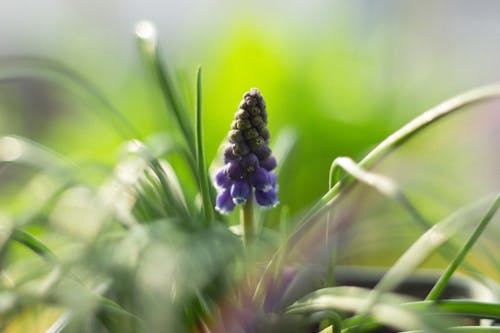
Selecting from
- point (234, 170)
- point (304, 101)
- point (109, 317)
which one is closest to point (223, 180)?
point (234, 170)

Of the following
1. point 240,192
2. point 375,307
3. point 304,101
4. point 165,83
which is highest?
point 304,101

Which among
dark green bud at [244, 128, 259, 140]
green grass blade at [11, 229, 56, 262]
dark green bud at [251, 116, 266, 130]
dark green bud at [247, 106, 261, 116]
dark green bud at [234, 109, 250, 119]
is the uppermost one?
dark green bud at [247, 106, 261, 116]

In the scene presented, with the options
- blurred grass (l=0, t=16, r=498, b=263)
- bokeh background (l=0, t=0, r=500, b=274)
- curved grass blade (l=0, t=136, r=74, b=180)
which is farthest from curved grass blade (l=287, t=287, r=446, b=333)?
blurred grass (l=0, t=16, r=498, b=263)

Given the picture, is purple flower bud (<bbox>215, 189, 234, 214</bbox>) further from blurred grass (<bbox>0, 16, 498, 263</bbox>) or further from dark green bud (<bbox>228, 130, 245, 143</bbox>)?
blurred grass (<bbox>0, 16, 498, 263</bbox>)

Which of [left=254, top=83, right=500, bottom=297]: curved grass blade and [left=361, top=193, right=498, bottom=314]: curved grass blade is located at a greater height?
[left=254, top=83, right=500, bottom=297]: curved grass blade

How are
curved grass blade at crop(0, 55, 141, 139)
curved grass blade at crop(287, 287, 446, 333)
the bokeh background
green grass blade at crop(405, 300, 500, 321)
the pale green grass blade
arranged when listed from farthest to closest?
1. the bokeh background
2. the pale green grass blade
3. curved grass blade at crop(0, 55, 141, 139)
4. green grass blade at crop(405, 300, 500, 321)
5. curved grass blade at crop(287, 287, 446, 333)

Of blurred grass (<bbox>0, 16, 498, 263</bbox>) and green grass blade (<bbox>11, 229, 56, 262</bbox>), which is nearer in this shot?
green grass blade (<bbox>11, 229, 56, 262</bbox>)

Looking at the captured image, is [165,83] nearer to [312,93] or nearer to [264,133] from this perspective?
[264,133]

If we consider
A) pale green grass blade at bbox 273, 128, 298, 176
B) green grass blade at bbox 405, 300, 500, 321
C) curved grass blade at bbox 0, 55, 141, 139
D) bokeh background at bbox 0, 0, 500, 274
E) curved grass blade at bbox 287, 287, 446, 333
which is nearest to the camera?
curved grass blade at bbox 287, 287, 446, 333
